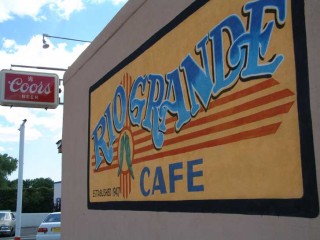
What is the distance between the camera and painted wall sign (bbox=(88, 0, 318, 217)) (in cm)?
337

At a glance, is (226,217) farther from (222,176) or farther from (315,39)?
(315,39)

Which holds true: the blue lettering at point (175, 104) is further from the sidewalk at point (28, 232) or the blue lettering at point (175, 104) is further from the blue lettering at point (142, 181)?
the sidewalk at point (28, 232)

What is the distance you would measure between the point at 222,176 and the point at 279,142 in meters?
0.74

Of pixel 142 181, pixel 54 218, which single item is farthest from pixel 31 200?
pixel 142 181

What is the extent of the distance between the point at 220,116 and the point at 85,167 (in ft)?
13.3

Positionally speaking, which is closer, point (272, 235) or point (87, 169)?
point (272, 235)

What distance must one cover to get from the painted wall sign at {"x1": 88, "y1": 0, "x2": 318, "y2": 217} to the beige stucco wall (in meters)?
0.08

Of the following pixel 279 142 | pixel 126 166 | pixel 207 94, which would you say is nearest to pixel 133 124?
pixel 126 166

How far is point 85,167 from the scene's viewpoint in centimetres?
771

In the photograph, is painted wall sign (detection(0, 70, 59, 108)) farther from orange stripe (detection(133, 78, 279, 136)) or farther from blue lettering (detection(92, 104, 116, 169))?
orange stripe (detection(133, 78, 279, 136))

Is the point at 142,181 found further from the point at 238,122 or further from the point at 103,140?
the point at 238,122

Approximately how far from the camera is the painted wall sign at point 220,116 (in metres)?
3.37

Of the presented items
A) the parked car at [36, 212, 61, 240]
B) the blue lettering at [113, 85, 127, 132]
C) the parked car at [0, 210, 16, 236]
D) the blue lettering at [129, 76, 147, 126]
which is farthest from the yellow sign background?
the parked car at [0, 210, 16, 236]

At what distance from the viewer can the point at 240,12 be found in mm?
3906
